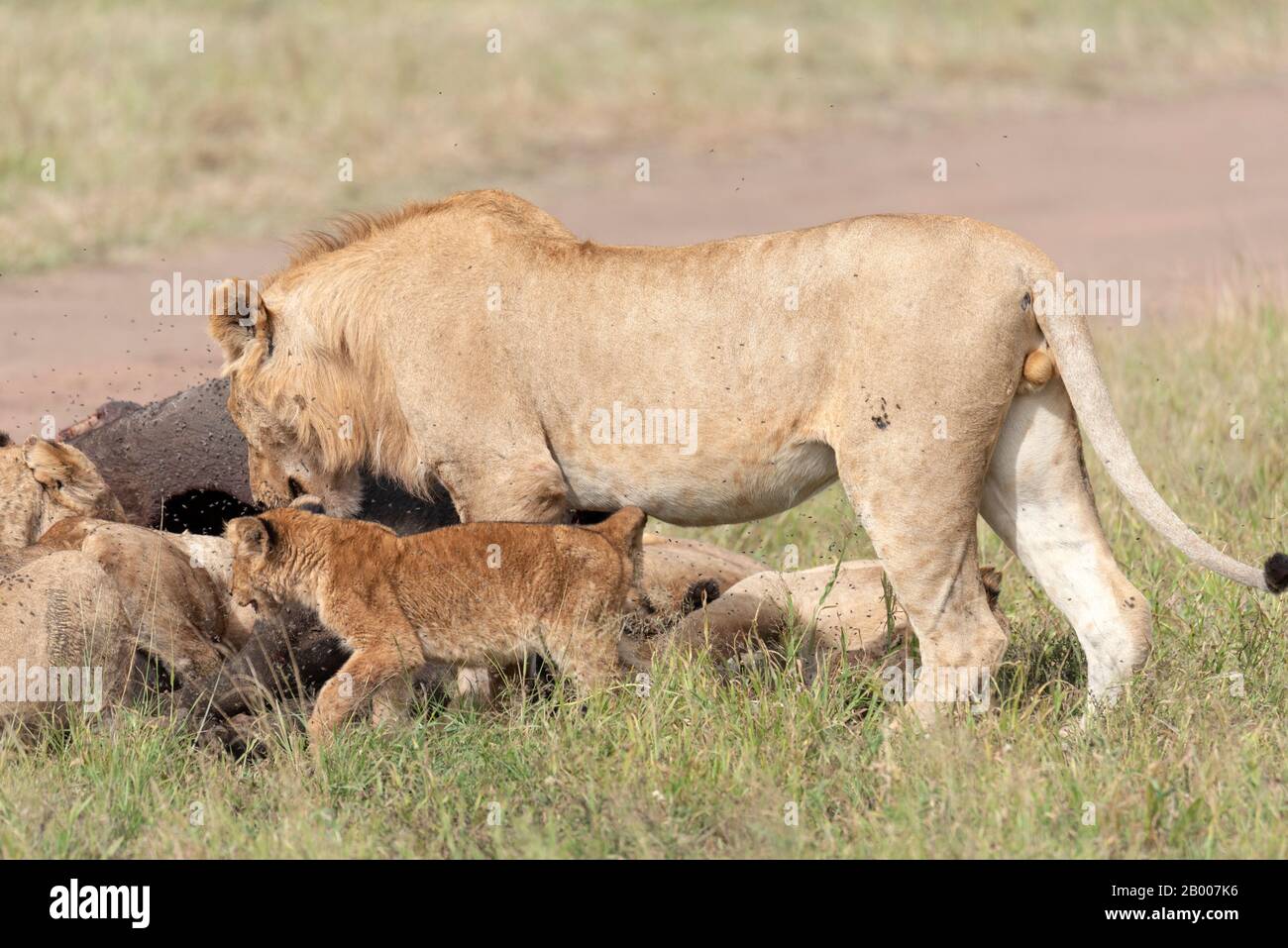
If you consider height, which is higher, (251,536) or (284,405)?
(284,405)

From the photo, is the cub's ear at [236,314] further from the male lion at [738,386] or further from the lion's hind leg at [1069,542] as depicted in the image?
the lion's hind leg at [1069,542]

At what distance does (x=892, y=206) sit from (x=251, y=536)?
10.5 meters

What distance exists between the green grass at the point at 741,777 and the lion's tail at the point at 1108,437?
0.42m

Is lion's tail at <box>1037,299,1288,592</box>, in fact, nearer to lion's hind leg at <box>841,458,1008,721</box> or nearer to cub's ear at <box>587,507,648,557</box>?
lion's hind leg at <box>841,458,1008,721</box>

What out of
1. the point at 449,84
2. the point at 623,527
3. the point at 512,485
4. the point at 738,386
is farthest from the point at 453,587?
the point at 449,84

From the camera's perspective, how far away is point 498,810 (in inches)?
191

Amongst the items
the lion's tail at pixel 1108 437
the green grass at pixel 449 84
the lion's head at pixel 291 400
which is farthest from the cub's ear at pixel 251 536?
the green grass at pixel 449 84

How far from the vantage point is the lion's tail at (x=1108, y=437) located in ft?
17.0

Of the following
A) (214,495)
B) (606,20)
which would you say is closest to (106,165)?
(606,20)

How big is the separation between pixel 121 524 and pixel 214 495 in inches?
28.5

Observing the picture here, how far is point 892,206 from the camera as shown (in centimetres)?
1524

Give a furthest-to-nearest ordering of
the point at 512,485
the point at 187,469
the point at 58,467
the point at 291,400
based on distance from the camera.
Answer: the point at 187,469
the point at 58,467
the point at 291,400
the point at 512,485

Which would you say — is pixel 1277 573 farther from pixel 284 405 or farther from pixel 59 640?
pixel 59 640
